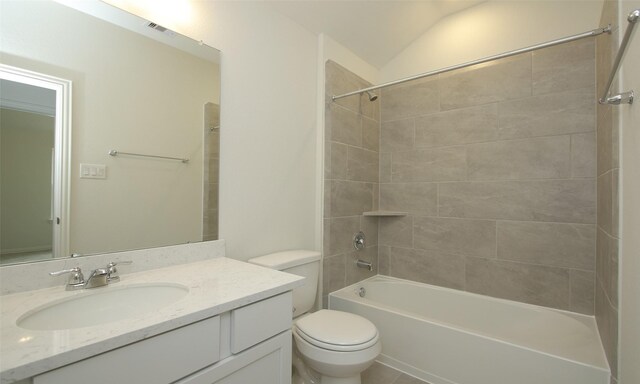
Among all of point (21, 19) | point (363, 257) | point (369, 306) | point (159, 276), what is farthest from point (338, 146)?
point (21, 19)

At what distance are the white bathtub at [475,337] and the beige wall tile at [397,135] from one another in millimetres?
1221

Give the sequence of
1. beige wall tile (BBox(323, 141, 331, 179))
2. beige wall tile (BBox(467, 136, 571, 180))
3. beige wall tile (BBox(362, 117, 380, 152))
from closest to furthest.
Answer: beige wall tile (BBox(467, 136, 571, 180))
beige wall tile (BBox(323, 141, 331, 179))
beige wall tile (BBox(362, 117, 380, 152))

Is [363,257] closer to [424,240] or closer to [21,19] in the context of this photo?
[424,240]

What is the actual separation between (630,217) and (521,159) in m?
1.10

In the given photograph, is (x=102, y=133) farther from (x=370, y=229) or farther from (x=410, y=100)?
(x=410, y=100)

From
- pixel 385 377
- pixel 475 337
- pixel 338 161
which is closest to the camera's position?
pixel 475 337

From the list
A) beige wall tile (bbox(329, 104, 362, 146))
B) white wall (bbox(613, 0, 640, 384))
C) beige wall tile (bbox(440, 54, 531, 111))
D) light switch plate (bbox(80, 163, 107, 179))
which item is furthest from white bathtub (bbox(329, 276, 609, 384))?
light switch plate (bbox(80, 163, 107, 179))

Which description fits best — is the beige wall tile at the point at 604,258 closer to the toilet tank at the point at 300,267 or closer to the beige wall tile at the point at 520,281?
the beige wall tile at the point at 520,281

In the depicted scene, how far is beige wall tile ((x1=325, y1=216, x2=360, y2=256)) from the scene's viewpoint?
2154mm

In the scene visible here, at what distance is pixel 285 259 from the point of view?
1.69m

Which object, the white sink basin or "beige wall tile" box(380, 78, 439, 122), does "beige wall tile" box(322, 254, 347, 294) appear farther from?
"beige wall tile" box(380, 78, 439, 122)

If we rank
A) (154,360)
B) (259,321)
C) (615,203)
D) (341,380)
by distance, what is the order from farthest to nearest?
(341,380)
(615,203)
(259,321)
(154,360)

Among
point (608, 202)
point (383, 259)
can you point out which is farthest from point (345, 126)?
point (608, 202)

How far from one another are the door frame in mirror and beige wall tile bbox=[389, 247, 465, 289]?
2292mm
